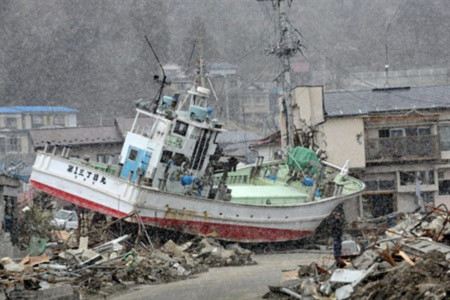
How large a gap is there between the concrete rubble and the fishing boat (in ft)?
29.8

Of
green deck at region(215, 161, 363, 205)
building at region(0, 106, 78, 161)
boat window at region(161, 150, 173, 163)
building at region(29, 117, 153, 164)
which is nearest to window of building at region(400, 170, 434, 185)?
green deck at region(215, 161, 363, 205)

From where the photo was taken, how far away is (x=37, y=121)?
66.8 metres

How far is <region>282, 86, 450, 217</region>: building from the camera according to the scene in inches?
1587

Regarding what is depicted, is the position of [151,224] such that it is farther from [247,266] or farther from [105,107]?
[105,107]

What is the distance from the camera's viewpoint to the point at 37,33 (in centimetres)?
8762

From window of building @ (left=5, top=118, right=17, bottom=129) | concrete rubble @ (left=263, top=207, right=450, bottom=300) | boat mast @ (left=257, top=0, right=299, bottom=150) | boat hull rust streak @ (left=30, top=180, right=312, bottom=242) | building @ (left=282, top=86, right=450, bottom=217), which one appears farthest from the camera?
window of building @ (left=5, top=118, right=17, bottom=129)

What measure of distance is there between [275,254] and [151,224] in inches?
190

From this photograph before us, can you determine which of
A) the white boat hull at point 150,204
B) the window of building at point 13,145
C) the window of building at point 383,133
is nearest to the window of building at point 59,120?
the window of building at point 13,145

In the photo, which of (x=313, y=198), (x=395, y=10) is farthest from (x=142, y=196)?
(x=395, y=10)

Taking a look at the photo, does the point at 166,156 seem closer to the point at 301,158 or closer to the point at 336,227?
the point at 301,158

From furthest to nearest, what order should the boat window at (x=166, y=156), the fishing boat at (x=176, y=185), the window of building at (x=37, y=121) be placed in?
the window of building at (x=37, y=121), the boat window at (x=166, y=156), the fishing boat at (x=176, y=185)

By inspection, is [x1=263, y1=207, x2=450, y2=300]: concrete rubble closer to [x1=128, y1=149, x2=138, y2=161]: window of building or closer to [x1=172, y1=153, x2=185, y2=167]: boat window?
[x1=172, y1=153, x2=185, y2=167]: boat window

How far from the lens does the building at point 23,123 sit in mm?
63406

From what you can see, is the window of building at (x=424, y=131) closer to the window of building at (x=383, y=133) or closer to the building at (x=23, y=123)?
the window of building at (x=383, y=133)
